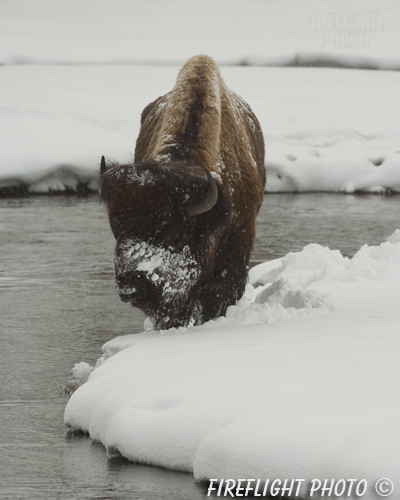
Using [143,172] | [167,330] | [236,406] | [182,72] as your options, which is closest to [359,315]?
[167,330]

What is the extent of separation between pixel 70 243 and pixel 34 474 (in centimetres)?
845

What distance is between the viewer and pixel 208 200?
529 centimetres

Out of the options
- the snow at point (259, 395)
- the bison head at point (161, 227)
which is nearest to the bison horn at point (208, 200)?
the bison head at point (161, 227)

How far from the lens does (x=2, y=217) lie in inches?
585

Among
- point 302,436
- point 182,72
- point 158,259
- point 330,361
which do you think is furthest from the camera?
point 182,72

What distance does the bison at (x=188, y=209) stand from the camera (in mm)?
5148

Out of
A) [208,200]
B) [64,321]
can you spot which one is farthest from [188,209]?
[64,321]

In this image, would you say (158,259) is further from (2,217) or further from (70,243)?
(2,217)

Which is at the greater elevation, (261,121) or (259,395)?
(259,395)

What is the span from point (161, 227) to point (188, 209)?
0.22 metres

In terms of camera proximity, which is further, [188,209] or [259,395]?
[188,209]

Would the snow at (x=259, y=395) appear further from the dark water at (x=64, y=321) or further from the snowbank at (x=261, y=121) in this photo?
the snowbank at (x=261, y=121)

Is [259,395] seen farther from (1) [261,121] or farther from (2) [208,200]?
(1) [261,121]

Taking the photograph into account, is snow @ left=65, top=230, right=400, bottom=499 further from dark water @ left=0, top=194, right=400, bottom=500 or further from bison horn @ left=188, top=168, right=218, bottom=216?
bison horn @ left=188, top=168, right=218, bottom=216
